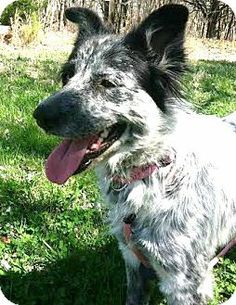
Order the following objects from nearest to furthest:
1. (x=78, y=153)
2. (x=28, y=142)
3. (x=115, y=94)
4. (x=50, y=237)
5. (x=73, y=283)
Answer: (x=78, y=153) < (x=115, y=94) < (x=73, y=283) < (x=50, y=237) < (x=28, y=142)

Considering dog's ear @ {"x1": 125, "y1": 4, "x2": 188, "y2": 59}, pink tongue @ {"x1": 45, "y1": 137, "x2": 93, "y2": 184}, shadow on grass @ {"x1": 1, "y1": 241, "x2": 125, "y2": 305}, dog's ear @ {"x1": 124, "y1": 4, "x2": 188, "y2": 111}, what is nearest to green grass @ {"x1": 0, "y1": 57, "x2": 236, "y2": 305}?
shadow on grass @ {"x1": 1, "y1": 241, "x2": 125, "y2": 305}

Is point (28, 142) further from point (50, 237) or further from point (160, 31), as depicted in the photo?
point (160, 31)

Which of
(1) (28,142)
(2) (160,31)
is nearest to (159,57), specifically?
Answer: (2) (160,31)

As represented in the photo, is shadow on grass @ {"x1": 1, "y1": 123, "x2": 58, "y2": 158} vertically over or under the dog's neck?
under

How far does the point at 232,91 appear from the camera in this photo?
30.4 ft

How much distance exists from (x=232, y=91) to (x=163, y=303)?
18.9 ft

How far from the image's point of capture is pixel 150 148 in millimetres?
3373

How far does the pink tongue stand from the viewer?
3242mm

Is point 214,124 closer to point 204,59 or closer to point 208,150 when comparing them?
point 208,150

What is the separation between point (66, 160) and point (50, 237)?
1.33m

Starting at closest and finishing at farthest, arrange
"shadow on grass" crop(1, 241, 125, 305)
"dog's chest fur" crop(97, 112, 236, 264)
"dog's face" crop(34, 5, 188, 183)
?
"dog's face" crop(34, 5, 188, 183), "dog's chest fur" crop(97, 112, 236, 264), "shadow on grass" crop(1, 241, 125, 305)

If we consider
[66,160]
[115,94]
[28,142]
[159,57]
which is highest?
[159,57]

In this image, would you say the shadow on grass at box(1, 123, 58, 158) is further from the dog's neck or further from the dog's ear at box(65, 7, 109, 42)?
the dog's neck

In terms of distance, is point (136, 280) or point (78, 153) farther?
point (136, 280)
